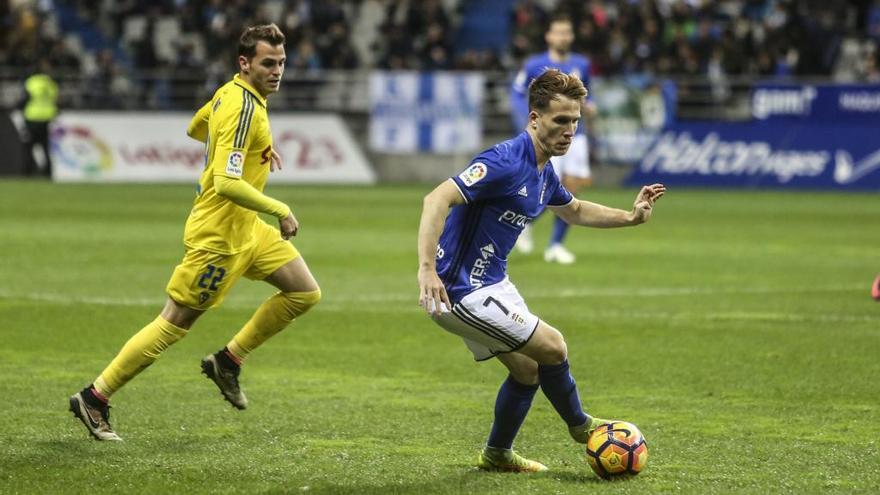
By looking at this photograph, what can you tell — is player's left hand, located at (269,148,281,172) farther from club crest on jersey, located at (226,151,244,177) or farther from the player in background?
the player in background

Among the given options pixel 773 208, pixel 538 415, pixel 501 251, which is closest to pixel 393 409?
pixel 538 415

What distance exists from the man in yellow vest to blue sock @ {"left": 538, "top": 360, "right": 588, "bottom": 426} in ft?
80.4

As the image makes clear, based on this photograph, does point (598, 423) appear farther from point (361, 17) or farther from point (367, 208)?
point (361, 17)

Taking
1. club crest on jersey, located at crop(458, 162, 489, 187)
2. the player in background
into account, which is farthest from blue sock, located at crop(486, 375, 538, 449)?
the player in background

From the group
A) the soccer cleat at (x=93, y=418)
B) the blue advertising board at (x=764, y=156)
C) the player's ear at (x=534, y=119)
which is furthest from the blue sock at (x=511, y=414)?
the blue advertising board at (x=764, y=156)

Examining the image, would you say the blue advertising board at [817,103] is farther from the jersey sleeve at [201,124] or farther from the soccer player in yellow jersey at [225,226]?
the soccer player in yellow jersey at [225,226]

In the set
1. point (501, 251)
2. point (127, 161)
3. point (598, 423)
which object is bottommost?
point (127, 161)

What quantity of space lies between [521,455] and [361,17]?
1206 inches

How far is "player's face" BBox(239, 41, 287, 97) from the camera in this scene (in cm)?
732

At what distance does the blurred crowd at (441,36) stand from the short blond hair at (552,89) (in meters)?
24.5

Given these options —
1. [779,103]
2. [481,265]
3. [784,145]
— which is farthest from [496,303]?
[779,103]

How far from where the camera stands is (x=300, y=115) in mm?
30547

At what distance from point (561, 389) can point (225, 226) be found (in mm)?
2062

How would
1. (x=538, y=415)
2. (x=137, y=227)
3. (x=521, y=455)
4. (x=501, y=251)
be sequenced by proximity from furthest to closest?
1. (x=137, y=227)
2. (x=538, y=415)
3. (x=521, y=455)
4. (x=501, y=251)
